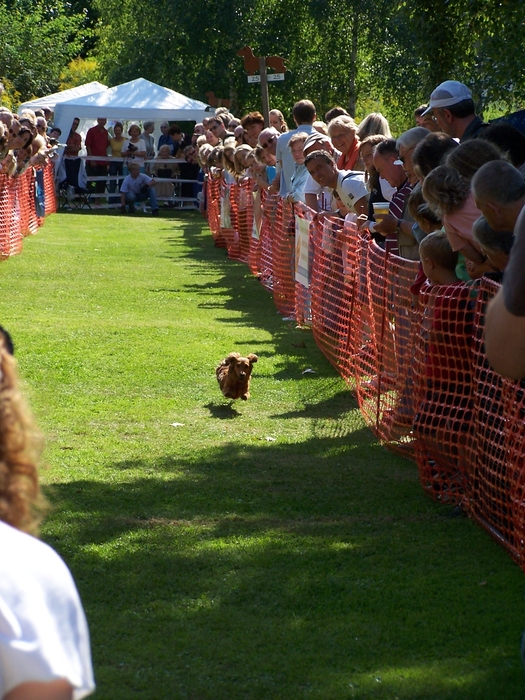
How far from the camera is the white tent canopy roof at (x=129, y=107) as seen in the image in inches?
1141

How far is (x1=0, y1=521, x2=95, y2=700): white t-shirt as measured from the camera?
136cm

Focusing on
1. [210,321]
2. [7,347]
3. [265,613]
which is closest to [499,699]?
[265,613]

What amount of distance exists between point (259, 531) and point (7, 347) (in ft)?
11.7

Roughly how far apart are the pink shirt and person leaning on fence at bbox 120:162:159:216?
2260 cm

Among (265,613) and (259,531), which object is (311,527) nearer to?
(259,531)

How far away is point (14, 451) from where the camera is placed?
1605 millimetres

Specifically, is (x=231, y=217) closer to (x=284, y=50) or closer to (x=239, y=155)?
(x=239, y=155)

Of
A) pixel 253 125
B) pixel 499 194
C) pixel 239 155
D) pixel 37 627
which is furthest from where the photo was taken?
pixel 253 125

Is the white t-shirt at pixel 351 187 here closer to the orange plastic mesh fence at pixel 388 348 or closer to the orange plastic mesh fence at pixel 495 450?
the orange plastic mesh fence at pixel 388 348

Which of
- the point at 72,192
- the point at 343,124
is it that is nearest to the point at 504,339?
the point at 343,124

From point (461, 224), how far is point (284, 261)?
6.99 meters

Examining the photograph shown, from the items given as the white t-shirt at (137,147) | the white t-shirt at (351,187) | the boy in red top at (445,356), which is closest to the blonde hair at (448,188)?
the boy in red top at (445,356)

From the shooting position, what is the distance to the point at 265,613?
421 cm

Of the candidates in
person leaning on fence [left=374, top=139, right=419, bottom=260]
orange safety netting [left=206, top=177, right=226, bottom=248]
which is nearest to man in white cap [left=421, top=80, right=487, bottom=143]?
person leaning on fence [left=374, top=139, right=419, bottom=260]
